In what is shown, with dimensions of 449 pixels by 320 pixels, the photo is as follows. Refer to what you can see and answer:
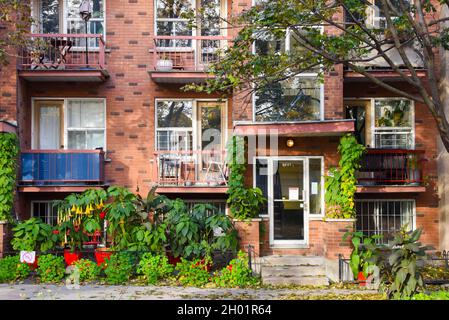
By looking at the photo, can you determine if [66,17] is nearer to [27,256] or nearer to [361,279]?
[27,256]

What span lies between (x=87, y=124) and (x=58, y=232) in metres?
3.79

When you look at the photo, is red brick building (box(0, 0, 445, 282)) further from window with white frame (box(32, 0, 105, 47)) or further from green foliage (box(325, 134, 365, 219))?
green foliage (box(325, 134, 365, 219))

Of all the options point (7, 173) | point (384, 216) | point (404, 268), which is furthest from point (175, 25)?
point (404, 268)

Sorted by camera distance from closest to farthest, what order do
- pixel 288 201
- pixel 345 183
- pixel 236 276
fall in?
pixel 236 276
pixel 345 183
pixel 288 201

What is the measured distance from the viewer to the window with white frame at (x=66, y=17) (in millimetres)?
16938

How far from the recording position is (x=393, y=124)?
56.7 feet

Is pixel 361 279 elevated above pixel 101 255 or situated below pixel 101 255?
below

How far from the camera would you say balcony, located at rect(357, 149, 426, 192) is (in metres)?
16.3

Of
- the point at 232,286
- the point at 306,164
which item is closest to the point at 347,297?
the point at 232,286

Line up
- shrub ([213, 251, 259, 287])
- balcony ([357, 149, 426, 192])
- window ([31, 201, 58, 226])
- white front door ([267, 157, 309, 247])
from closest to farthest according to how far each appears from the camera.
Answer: shrub ([213, 251, 259, 287]) → white front door ([267, 157, 309, 247]) → balcony ([357, 149, 426, 192]) → window ([31, 201, 58, 226])

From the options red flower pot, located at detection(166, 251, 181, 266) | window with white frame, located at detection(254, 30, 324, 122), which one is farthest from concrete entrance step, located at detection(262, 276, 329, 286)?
window with white frame, located at detection(254, 30, 324, 122)

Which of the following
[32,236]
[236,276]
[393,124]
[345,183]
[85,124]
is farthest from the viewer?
[393,124]

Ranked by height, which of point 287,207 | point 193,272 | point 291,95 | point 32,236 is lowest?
point 193,272

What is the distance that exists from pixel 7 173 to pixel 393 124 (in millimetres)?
11039
